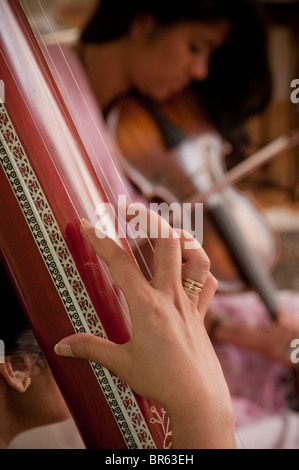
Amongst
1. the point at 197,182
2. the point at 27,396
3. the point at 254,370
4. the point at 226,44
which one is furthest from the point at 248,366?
the point at 226,44

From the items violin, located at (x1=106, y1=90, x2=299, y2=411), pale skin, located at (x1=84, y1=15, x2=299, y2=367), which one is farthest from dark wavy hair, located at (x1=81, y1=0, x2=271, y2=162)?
violin, located at (x1=106, y1=90, x2=299, y2=411)

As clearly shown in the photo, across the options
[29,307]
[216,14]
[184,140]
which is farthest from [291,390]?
[216,14]

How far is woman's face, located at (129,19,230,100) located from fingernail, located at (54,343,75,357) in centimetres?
94

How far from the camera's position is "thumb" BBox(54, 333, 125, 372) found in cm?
33

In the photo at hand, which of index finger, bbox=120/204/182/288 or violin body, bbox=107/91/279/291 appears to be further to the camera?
violin body, bbox=107/91/279/291

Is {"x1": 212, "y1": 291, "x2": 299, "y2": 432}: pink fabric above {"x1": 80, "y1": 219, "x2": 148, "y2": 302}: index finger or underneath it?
underneath

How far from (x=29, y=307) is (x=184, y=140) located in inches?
36.2

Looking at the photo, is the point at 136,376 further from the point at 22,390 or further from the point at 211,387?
the point at 22,390

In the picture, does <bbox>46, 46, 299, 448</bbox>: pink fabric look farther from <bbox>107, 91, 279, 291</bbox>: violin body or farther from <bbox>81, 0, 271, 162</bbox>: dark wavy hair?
<bbox>81, 0, 271, 162</bbox>: dark wavy hair

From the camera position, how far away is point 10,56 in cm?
34

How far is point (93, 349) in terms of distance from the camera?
0.33 metres

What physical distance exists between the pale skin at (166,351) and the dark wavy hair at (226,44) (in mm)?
958

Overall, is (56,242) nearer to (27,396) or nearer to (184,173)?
(27,396)

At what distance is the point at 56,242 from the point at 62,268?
0.06ft
